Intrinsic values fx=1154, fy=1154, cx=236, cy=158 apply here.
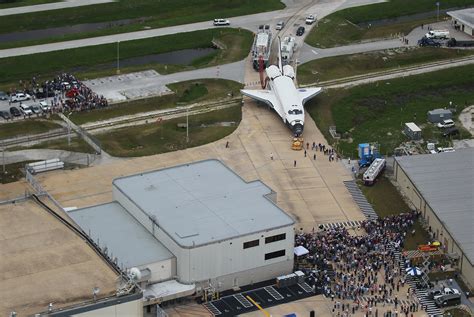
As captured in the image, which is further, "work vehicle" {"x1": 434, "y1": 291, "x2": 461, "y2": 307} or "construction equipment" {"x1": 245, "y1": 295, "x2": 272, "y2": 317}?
"work vehicle" {"x1": 434, "y1": 291, "x2": 461, "y2": 307}

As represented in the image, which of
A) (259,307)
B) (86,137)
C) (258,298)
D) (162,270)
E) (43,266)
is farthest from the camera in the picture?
(86,137)

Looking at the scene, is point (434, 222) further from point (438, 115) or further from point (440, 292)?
point (438, 115)

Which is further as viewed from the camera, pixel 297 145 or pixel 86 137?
pixel 86 137

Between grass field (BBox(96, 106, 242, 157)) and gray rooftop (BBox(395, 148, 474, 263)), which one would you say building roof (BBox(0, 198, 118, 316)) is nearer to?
grass field (BBox(96, 106, 242, 157))

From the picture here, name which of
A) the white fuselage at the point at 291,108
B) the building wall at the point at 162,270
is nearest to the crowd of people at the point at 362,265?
the building wall at the point at 162,270

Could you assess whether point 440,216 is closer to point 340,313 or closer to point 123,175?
point 340,313

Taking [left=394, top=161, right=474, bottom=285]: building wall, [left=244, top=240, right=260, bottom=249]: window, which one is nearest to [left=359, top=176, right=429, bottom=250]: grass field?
[left=394, top=161, right=474, bottom=285]: building wall

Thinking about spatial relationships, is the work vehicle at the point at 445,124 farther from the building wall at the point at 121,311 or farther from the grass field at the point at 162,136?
the building wall at the point at 121,311

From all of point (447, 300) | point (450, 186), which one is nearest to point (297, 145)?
point (450, 186)

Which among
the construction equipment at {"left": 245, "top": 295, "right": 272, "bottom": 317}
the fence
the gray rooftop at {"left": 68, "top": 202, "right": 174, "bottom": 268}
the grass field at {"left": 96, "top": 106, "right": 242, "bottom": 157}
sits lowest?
the construction equipment at {"left": 245, "top": 295, "right": 272, "bottom": 317}
